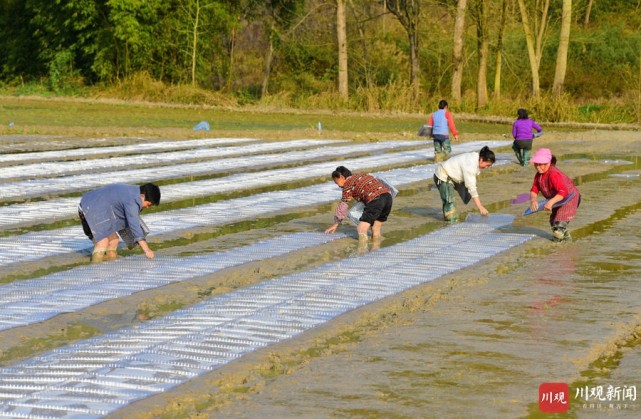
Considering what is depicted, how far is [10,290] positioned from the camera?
29.6ft

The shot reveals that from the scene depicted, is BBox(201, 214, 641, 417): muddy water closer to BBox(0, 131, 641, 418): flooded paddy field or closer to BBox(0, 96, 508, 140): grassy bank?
BBox(0, 131, 641, 418): flooded paddy field

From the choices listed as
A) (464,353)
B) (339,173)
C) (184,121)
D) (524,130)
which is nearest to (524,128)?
(524,130)

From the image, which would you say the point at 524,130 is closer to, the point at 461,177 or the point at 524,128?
the point at 524,128

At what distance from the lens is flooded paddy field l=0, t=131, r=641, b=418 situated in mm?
6273

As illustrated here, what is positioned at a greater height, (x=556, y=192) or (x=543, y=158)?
(x=543, y=158)

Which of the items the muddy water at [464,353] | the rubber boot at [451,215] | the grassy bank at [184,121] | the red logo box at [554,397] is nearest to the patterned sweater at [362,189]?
the muddy water at [464,353]

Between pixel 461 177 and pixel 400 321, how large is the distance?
4.63 meters

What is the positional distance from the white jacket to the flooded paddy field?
570 millimetres

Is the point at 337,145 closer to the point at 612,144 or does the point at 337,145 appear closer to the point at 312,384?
the point at 612,144

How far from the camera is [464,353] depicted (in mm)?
7234

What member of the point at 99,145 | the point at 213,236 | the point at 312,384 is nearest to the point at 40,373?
the point at 312,384

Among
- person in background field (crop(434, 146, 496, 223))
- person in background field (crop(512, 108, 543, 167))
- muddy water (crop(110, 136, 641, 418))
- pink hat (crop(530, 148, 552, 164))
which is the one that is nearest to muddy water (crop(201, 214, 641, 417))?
muddy water (crop(110, 136, 641, 418))

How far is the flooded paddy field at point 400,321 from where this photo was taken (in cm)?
627

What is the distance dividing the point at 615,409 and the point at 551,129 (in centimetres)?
2478
